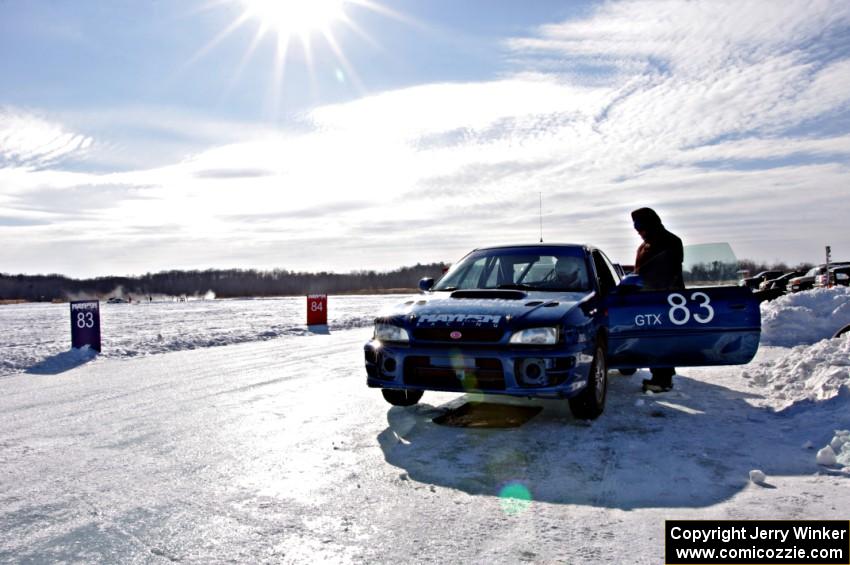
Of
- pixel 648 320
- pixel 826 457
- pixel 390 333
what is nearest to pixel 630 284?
pixel 648 320

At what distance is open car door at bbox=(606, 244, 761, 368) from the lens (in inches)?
251

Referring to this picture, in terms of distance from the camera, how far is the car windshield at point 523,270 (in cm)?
619

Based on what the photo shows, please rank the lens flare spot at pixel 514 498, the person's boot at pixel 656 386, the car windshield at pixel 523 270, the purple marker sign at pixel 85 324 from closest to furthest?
the lens flare spot at pixel 514 498
the car windshield at pixel 523 270
the person's boot at pixel 656 386
the purple marker sign at pixel 85 324

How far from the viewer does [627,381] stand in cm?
801

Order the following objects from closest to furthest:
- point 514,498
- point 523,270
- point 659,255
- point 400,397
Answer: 1. point 514,498
2. point 400,397
3. point 523,270
4. point 659,255

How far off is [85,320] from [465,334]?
953 centimetres

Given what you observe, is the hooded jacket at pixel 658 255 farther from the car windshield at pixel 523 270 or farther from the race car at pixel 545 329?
the car windshield at pixel 523 270

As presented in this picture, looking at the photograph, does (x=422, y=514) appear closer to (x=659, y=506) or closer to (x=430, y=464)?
(x=430, y=464)

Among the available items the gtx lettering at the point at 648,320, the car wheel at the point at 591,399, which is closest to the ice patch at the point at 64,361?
the car wheel at the point at 591,399

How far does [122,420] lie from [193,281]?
533 ft

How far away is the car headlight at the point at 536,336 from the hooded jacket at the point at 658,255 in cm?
308

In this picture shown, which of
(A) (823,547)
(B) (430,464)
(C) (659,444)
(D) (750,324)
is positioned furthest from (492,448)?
(D) (750,324)

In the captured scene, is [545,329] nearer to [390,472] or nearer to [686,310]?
[390,472]

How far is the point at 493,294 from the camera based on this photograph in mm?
5711
